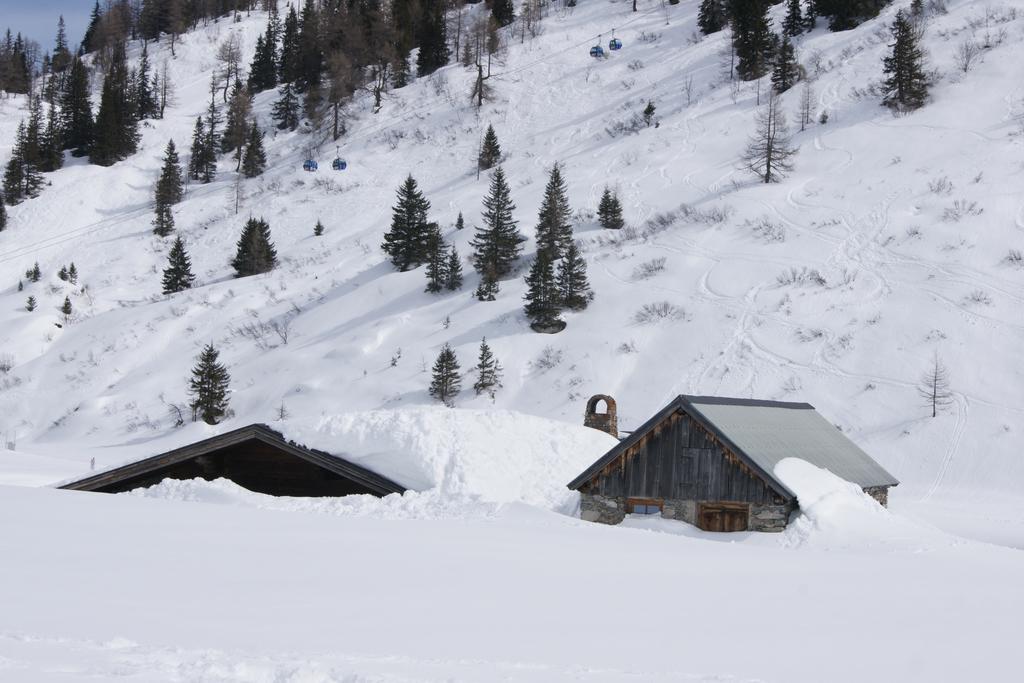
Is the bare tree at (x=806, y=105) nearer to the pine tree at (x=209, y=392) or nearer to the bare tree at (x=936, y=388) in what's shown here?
the bare tree at (x=936, y=388)

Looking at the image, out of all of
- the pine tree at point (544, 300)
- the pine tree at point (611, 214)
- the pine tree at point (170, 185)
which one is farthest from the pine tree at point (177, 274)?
the pine tree at point (611, 214)

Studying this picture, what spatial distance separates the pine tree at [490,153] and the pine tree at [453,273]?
20137 mm

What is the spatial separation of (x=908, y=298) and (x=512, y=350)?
676 inches

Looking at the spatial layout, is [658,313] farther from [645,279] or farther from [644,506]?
[644,506]

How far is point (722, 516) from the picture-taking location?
65.0 ft

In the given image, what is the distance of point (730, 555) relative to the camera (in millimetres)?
14266

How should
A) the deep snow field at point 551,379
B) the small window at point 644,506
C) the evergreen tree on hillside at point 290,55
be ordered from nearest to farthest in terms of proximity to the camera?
the deep snow field at point 551,379, the small window at point 644,506, the evergreen tree on hillside at point 290,55

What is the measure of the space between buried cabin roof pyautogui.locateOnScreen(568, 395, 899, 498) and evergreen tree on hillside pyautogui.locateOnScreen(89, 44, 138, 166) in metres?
72.3

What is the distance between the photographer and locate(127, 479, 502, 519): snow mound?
1669 cm

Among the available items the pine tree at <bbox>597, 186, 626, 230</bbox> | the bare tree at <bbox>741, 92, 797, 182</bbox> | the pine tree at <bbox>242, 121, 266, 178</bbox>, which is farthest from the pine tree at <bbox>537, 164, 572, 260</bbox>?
the pine tree at <bbox>242, 121, 266, 178</bbox>

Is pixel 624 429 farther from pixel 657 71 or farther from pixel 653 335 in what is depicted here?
pixel 657 71

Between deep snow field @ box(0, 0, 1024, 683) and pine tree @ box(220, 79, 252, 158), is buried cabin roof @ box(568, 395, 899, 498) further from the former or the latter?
pine tree @ box(220, 79, 252, 158)

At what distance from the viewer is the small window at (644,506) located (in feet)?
67.5

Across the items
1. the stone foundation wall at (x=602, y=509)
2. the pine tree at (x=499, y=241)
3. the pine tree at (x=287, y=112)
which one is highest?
the pine tree at (x=287, y=112)
